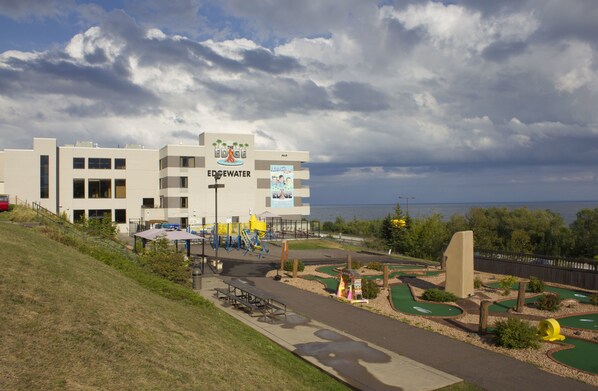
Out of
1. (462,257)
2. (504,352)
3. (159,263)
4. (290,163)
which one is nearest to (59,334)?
(504,352)

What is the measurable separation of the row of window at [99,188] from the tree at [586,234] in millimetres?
52673

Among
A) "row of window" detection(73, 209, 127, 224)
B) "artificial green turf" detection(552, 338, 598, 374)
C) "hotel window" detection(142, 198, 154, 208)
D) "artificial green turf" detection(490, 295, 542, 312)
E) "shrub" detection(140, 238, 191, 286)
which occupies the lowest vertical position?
"artificial green turf" detection(490, 295, 542, 312)

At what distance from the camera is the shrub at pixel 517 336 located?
41.6 ft

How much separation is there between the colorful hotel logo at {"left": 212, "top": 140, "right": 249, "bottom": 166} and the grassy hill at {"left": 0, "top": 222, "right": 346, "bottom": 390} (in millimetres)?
46223

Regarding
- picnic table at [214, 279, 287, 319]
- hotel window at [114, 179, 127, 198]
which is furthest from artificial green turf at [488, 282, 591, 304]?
hotel window at [114, 179, 127, 198]

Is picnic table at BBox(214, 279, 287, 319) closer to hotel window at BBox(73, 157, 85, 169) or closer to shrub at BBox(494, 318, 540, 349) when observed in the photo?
shrub at BBox(494, 318, 540, 349)

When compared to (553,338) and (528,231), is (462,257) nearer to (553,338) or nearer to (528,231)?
(553,338)

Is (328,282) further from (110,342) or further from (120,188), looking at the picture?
(120,188)

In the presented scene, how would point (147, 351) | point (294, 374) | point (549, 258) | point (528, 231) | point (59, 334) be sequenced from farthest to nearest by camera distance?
point (528, 231), point (549, 258), point (294, 374), point (147, 351), point (59, 334)

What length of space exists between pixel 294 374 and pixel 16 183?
50227mm

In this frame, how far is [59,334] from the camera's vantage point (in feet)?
24.3

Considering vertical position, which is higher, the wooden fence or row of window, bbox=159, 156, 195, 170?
row of window, bbox=159, 156, 195, 170

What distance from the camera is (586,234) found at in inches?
2146

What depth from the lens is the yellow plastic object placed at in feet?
44.1
